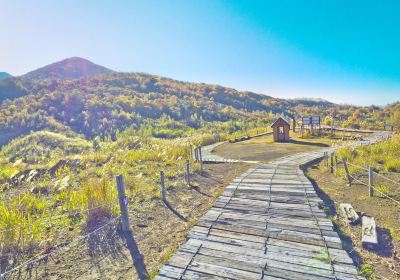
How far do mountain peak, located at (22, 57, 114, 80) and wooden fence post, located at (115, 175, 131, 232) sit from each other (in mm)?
94779

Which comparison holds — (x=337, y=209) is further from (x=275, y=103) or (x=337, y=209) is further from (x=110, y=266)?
(x=275, y=103)

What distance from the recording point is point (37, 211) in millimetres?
7176

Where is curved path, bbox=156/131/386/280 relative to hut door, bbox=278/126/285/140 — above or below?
below

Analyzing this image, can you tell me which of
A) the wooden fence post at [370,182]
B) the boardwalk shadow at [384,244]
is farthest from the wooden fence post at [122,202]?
the wooden fence post at [370,182]

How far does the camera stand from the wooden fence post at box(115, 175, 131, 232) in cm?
579

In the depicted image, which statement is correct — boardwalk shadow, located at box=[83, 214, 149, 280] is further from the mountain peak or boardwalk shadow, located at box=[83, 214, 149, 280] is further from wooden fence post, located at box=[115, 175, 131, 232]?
the mountain peak

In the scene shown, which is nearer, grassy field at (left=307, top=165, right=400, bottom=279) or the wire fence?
grassy field at (left=307, top=165, right=400, bottom=279)

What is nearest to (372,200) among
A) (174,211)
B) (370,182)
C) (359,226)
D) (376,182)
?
(370,182)

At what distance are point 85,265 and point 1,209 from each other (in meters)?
2.31

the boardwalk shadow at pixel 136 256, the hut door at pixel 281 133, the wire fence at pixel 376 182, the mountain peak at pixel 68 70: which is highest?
the mountain peak at pixel 68 70

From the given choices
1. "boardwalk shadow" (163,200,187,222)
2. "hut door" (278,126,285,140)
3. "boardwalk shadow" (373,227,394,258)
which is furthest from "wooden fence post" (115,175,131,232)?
"hut door" (278,126,285,140)

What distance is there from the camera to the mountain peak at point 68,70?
3666 inches

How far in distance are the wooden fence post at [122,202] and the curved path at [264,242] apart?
1.48m

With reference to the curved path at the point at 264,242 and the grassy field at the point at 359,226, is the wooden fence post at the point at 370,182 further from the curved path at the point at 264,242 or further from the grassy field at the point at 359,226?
the curved path at the point at 264,242
